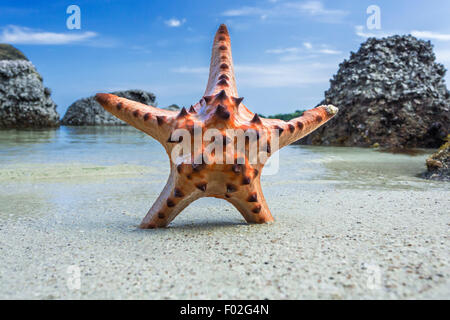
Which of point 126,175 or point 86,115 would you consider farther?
point 86,115

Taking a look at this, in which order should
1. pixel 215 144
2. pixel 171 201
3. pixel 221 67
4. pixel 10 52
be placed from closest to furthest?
1. pixel 215 144
2. pixel 171 201
3. pixel 221 67
4. pixel 10 52

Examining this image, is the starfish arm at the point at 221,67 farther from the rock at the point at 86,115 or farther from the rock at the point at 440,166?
the rock at the point at 86,115

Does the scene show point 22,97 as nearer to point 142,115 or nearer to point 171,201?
point 142,115

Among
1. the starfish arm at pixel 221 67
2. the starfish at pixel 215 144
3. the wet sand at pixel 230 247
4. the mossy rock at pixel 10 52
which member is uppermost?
the mossy rock at pixel 10 52

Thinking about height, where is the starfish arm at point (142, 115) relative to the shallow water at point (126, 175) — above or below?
above

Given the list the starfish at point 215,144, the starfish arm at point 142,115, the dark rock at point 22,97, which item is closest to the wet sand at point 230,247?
the starfish at point 215,144

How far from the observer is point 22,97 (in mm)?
16406

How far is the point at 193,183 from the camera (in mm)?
2133

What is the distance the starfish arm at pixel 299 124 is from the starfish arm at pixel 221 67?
41 cm

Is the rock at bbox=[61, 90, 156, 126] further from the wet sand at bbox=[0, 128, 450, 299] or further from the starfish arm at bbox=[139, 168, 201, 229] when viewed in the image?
the starfish arm at bbox=[139, 168, 201, 229]

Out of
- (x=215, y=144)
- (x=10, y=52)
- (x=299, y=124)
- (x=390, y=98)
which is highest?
(x=10, y=52)

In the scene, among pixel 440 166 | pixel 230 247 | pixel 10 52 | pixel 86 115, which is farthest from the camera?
pixel 10 52

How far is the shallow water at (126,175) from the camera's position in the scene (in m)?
3.86

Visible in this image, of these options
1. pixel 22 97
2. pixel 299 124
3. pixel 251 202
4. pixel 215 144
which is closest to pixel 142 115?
pixel 215 144
